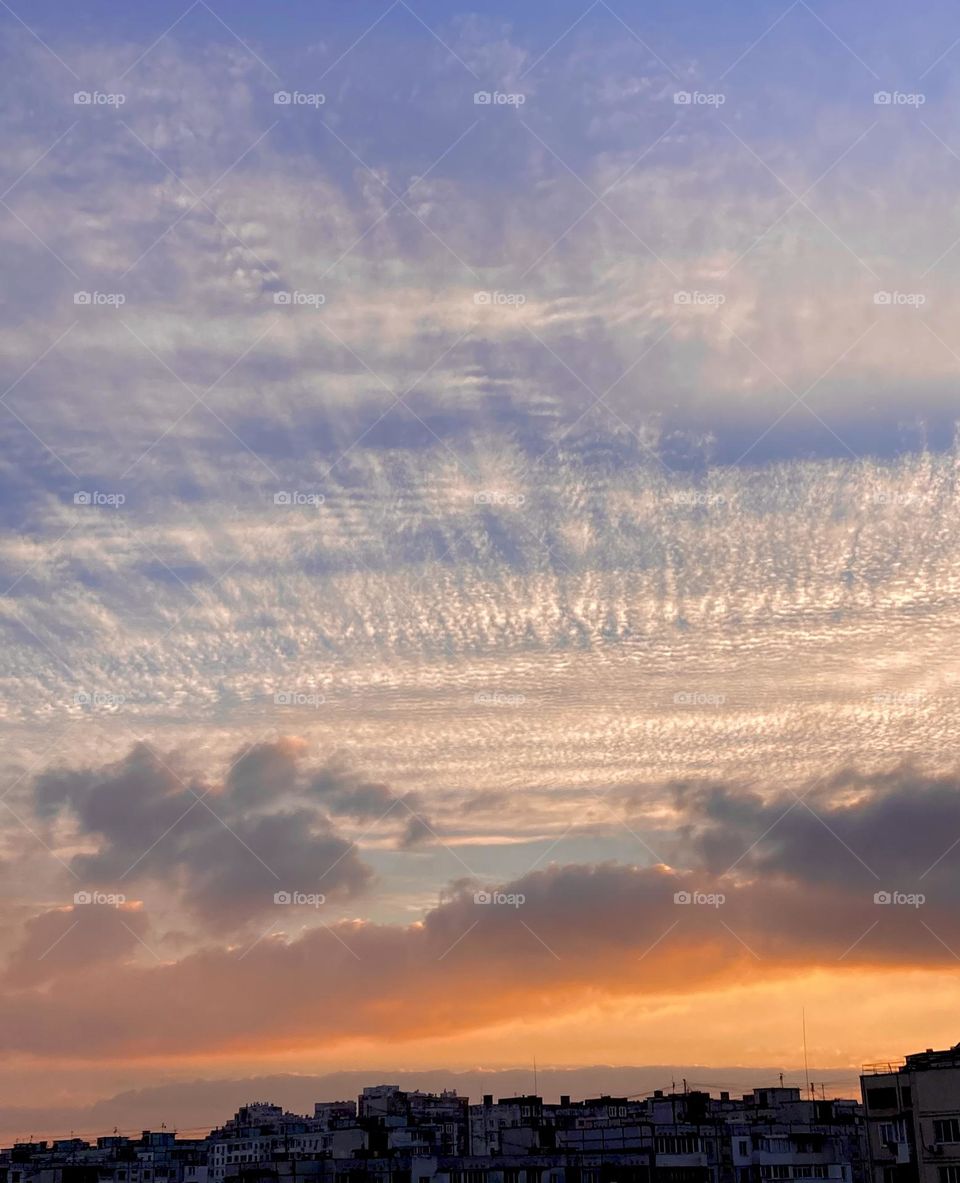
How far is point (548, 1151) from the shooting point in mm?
166250

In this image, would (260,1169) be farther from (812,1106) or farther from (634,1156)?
(812,1106)

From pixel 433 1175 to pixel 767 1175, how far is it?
3302 cm

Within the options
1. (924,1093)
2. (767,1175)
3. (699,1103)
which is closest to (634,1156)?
(767,1175)

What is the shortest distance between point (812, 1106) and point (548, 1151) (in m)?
41.4

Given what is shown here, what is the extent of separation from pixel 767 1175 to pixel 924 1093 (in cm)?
3292

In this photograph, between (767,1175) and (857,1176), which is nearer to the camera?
(767,1175)

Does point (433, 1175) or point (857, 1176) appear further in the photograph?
point (857, 1176)

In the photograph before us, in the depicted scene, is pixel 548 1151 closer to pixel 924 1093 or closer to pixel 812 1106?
pixel 812 1106

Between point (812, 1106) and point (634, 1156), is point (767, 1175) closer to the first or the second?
point (634, 1156)

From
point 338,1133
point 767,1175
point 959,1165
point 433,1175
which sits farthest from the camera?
point 338,1133

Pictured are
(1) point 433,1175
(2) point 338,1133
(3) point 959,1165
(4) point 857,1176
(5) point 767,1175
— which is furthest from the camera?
(2) point 338,1133

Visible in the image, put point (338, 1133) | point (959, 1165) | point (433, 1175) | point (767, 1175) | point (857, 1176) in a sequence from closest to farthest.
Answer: point (959, 1165) → point (767, 1175) → point (433, 1175) → point (857, 1176) → point (338, 1133)

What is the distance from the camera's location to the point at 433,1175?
160 meters

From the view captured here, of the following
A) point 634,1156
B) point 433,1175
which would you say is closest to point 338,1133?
point 433,1175
